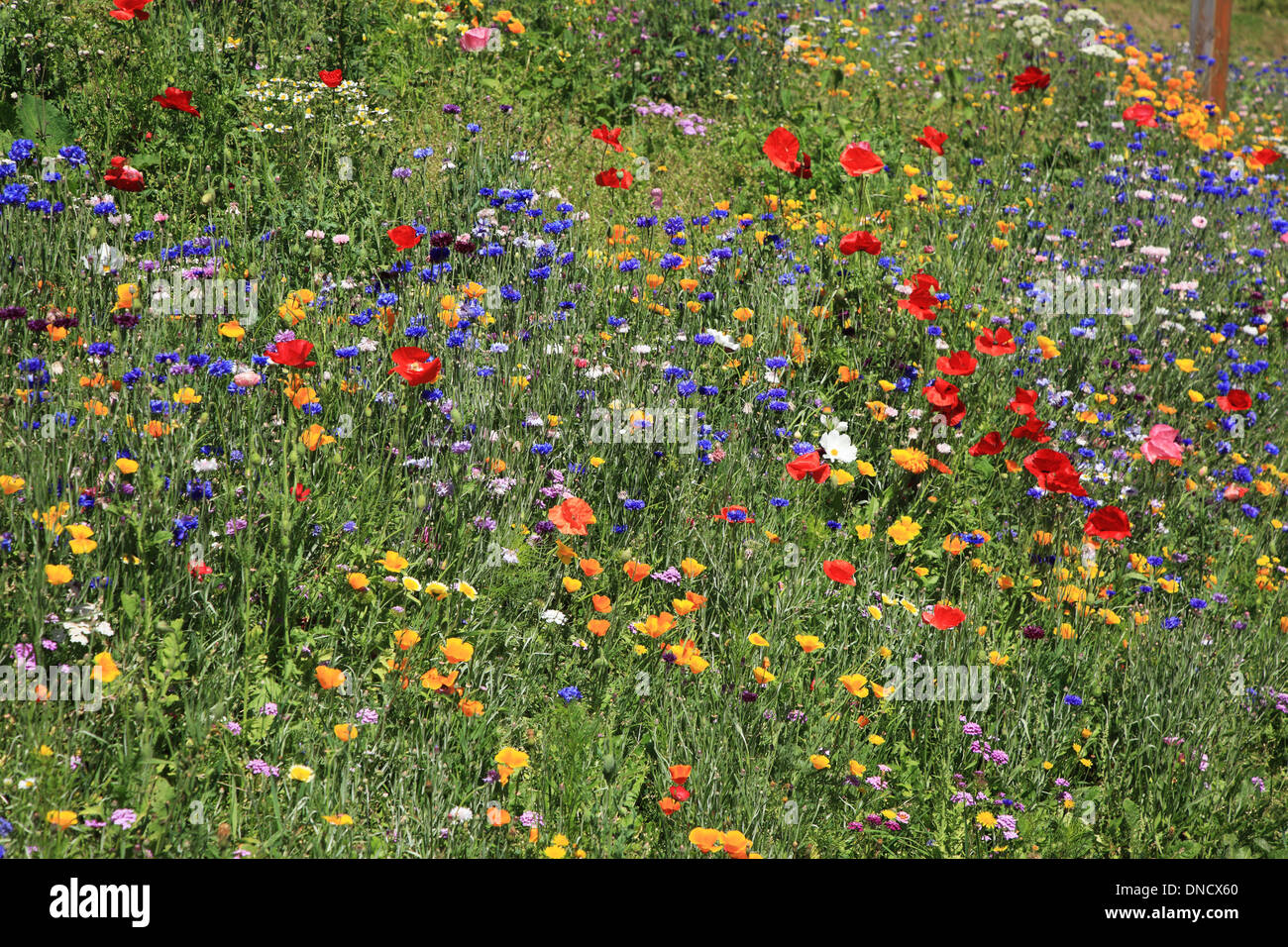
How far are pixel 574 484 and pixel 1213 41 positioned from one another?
8.27 metres

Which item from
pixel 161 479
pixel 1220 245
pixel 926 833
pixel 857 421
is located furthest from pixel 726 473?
pixel 1220 245

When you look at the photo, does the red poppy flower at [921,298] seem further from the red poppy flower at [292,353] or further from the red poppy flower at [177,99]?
the red poppy flower at [177,99]

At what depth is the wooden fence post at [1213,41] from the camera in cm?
856

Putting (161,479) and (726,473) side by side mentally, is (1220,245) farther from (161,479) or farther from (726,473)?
(161,479)

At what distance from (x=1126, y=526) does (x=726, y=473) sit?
1.30 meters

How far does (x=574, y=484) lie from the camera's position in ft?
10.7

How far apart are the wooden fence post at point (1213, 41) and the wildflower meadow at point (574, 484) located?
3629mm

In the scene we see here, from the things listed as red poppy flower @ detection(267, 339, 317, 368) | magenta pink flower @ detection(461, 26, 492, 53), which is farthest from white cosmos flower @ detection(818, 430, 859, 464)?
magenta pink flower @ detection(461, 26, 492, 53)

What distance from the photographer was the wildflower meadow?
2.38m

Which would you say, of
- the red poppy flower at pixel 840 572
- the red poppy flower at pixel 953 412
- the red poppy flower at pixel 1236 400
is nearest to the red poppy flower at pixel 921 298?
the red poppy flower at pixel 953 412

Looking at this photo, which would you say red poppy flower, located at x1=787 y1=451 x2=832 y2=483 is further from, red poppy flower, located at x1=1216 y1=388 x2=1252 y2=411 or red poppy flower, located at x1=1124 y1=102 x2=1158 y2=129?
red poppy flower, located at x1=1124 y1=102 x2=1158 y2=129

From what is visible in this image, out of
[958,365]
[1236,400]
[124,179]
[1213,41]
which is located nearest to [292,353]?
[124,179]

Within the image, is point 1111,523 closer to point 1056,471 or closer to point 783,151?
point 1056,471

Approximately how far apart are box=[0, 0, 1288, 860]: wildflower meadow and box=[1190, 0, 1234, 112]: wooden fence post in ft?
11.9
